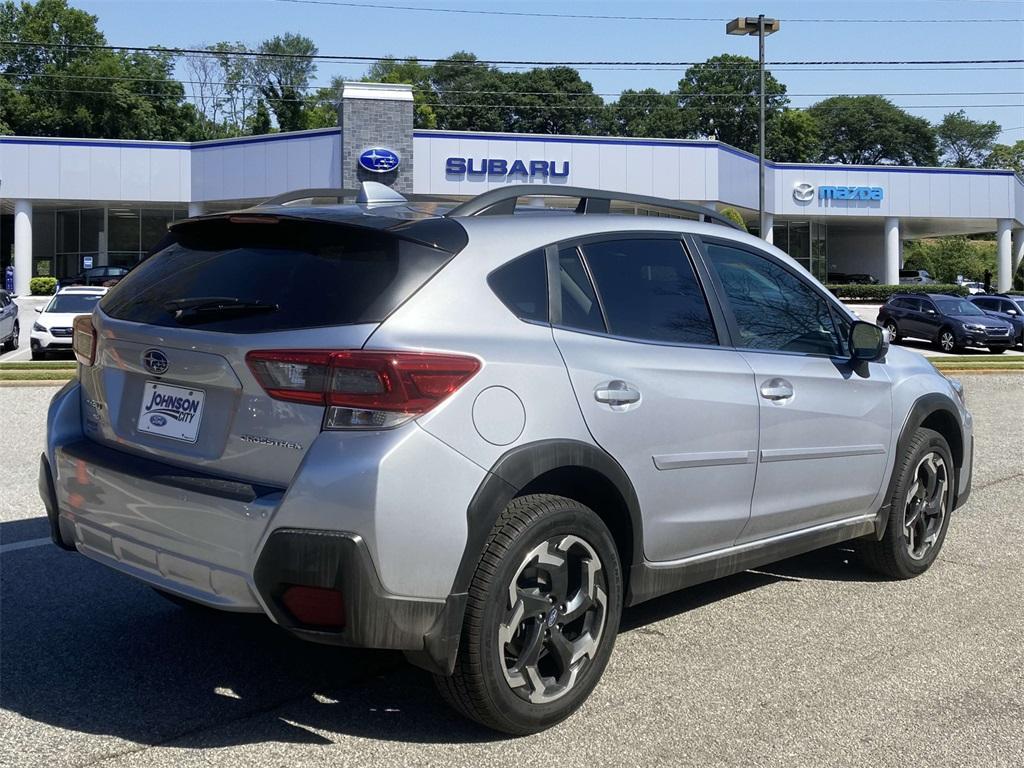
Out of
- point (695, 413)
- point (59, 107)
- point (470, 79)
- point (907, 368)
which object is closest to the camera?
point (695, 413)

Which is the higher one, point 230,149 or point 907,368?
point 230,149

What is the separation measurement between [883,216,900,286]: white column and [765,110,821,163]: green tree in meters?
48.6

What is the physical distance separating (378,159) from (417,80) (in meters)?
68.1

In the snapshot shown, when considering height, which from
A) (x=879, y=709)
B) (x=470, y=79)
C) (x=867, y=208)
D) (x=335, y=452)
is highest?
(x=470, y=79)

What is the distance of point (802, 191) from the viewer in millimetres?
47094

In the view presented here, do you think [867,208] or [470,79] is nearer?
[867,208]

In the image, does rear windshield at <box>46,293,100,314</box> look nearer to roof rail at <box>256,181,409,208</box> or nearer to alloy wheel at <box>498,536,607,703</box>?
roof rail at <box>256,181,409,208</box>

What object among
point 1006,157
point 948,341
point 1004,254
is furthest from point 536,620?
point 1006,157

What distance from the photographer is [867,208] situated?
4825 cm

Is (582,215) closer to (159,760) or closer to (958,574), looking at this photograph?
(159,760)

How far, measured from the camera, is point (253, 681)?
391cm

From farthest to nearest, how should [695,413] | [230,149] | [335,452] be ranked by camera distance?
1. [230,149]
2. [695,413]
3. [335,452]

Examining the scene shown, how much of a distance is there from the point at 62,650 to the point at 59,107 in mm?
78416

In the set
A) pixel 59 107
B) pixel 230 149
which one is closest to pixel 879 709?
pixel 230 149
